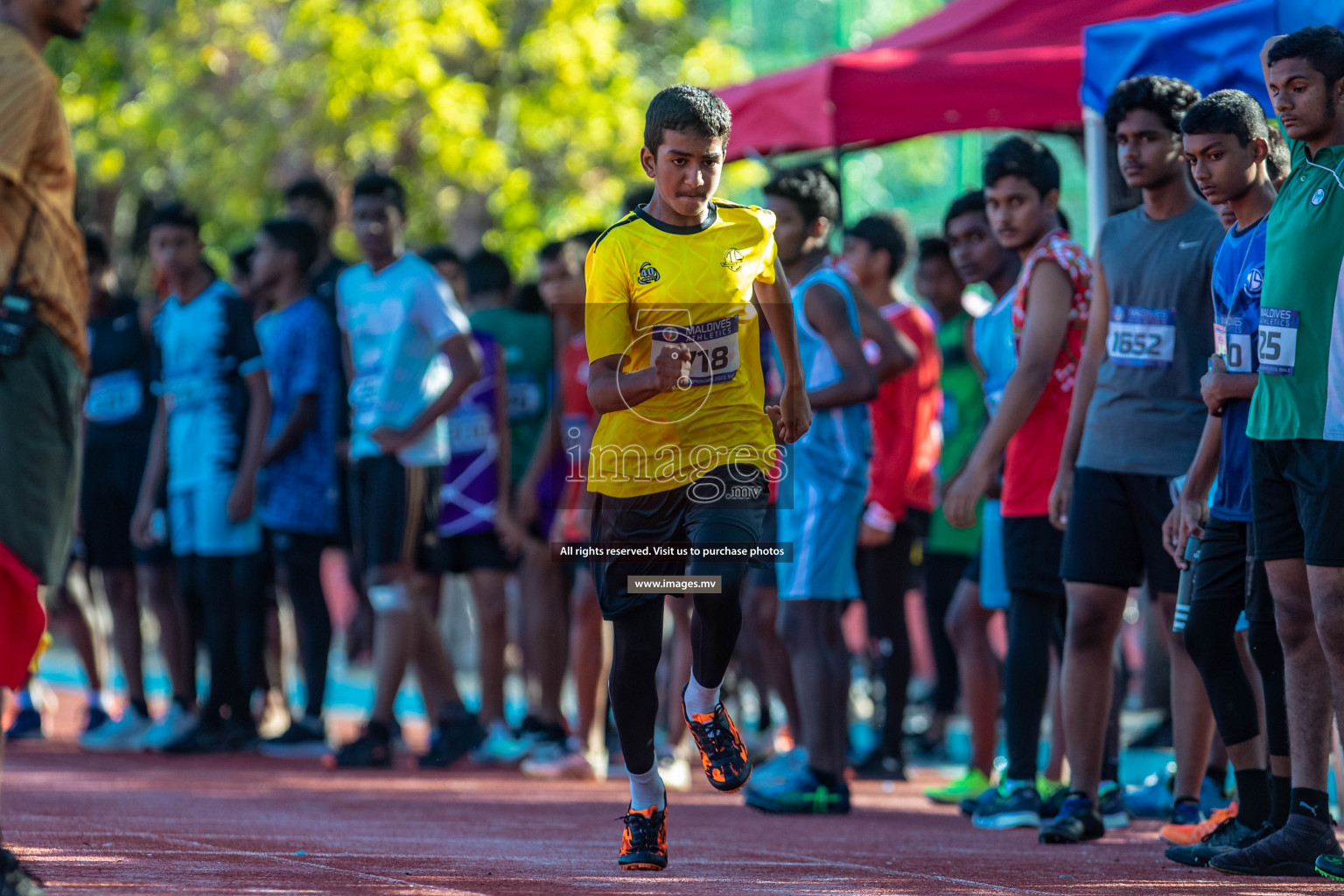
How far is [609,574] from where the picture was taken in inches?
187

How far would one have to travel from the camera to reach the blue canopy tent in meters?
6.29

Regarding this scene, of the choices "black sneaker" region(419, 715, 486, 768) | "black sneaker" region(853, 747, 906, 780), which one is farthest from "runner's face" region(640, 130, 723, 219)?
"black sneaker" region(419, 715, 486, 768)

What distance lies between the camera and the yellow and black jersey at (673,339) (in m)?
4.71

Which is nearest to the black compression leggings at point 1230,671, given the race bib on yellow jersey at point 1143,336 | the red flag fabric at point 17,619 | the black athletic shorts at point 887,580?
the race bib on yellow jersey at point 1143,336

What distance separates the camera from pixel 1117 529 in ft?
18.0

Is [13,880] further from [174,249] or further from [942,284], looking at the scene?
[942,284]

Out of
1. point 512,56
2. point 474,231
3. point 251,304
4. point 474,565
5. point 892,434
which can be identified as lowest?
point 474,565

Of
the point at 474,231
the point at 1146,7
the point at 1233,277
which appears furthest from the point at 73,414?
the point at 474,231

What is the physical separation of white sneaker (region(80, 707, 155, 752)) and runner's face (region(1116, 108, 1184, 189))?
6.26 meters

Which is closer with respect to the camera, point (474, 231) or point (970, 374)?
point (970, 374)

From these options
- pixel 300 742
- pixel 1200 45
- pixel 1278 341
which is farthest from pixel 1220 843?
pixel 300 742

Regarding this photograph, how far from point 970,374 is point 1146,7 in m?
2.18

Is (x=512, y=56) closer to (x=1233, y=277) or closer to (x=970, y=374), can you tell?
(x=970, y=374)

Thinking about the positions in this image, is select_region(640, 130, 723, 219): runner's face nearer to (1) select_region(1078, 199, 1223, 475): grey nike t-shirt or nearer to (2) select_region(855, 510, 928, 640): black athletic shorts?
(1) select_region(1078, 199, 1223, 475): grey nike t-shirt
